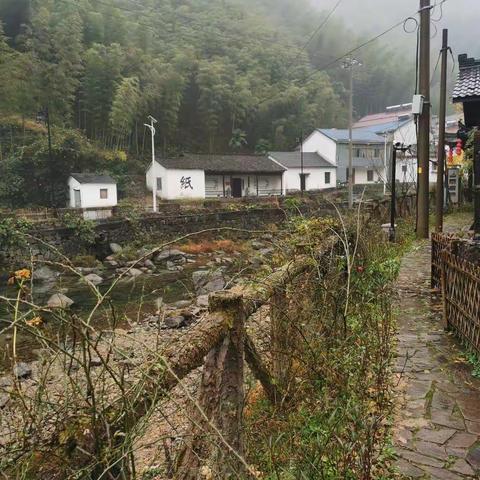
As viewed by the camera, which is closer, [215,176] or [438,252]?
[438,252]

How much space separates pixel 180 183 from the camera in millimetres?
33750

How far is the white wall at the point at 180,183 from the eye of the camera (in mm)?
33281

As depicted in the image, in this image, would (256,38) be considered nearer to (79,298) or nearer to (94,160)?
(94,160)

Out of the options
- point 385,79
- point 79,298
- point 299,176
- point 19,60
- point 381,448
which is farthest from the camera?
point 385,79

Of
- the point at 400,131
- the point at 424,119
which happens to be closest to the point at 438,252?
the point at 424,119

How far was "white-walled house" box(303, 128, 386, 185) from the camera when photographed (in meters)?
42.3

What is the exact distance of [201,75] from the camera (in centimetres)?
4422

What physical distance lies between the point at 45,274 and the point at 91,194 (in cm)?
1159

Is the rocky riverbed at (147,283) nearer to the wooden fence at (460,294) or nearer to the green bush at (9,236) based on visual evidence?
the green bush at (9,236)

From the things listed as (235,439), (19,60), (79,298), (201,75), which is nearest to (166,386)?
(235,439)

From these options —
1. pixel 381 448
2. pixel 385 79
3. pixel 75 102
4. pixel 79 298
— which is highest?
pixel 385 79

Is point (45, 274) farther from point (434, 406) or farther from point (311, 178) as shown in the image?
point (311, 178)

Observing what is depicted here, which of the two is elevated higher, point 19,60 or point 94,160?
point 19,60

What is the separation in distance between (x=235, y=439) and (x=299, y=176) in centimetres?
3848
